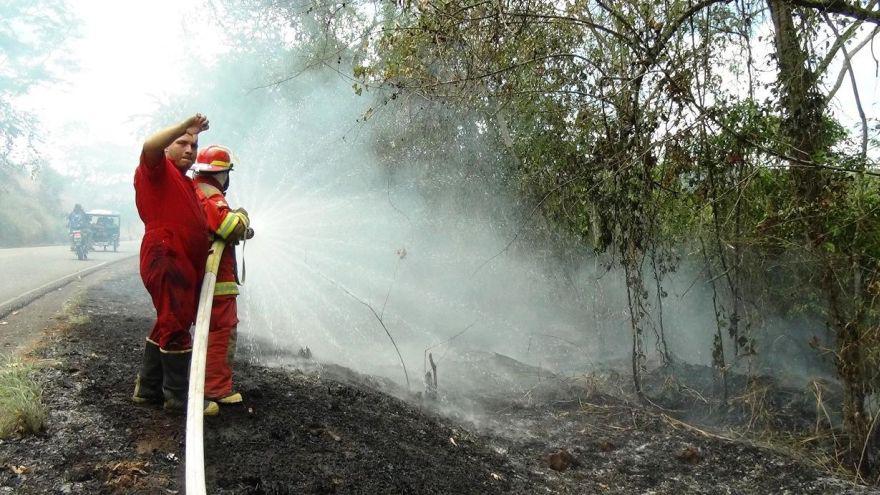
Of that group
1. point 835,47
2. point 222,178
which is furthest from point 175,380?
point 835,47

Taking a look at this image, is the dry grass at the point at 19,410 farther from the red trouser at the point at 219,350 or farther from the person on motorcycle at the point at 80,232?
the person on motorcycle at the point at 80,232

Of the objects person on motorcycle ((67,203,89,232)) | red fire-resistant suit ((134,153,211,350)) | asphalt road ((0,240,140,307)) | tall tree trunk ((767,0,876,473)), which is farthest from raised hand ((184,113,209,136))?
person on motorcycle ((67,203,89,232))

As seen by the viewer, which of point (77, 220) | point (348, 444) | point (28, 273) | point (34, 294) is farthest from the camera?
point (77, 220)

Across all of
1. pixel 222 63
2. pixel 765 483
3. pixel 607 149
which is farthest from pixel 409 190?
pixel 222 63

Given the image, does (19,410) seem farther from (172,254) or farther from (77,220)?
(77,220)

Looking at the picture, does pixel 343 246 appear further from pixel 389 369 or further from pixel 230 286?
pixel 230 286

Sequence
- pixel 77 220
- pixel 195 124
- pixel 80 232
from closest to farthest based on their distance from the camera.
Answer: pixel 195 124 → pixel 80 232 → pixel 77 220

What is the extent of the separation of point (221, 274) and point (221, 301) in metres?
0.17

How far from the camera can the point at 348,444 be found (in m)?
3.67

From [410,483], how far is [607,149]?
9.21ft

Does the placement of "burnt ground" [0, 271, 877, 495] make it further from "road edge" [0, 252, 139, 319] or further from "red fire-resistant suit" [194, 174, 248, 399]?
"road edge" [0, 252, 139, 319]

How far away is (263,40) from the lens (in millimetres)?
17406

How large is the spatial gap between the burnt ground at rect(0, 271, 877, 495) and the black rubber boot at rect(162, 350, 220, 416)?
3.3 inches

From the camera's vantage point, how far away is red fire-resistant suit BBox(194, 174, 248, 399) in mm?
3730
